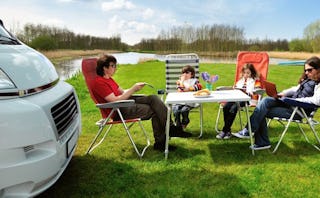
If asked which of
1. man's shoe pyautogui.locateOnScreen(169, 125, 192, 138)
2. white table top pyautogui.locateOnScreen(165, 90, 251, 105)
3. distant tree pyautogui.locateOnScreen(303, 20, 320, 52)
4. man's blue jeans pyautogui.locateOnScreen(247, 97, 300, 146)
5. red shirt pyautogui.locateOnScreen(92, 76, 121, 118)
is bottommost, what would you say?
man's shoe pyautogui.locateOnScreen(169, 125, 192, 138)

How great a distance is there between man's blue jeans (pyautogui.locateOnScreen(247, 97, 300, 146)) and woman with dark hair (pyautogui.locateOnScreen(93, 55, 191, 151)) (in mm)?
894

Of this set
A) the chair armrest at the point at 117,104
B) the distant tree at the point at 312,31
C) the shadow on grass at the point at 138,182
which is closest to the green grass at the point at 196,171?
the shadow on grass at the point at 138,182

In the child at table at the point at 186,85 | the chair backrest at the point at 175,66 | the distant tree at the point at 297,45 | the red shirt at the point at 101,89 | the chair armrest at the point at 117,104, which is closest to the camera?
the chair armrest at the point at 117,104

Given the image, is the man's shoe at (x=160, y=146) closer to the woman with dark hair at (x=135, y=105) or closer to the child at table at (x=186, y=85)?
the woman with dark hair at (x=135, y=105)

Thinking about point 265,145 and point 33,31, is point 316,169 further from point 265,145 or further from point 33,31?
point 33,31

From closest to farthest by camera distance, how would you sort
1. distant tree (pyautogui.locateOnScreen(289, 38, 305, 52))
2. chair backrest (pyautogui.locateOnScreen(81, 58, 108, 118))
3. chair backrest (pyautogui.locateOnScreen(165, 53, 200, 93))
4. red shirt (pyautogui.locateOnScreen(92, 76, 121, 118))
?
red shirt (pyautogui.locateOnScreen(92, 76, 121, 118)) < chair backrest (pyautogui.locateOnScreen(81, 58, 108, 118)) < chair backrest (pyautogui.locateOnScreen(165, 53, 200, 93)) < distant tree (pyautogui.locateOnScreen(289, 38, 305, 52))

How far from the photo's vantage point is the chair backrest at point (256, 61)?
18.0 feet

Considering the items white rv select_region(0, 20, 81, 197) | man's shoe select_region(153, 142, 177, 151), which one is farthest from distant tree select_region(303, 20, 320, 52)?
white rv select_region(0, 20, 81, 197)

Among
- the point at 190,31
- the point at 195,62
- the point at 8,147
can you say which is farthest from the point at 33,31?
the point at 8,147

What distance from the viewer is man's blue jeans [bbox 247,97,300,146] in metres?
3.95

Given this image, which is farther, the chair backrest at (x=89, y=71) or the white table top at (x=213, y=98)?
the chair backrest at (x=89, y=71)

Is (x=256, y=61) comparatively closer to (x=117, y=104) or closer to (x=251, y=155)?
(x=251, y=155)

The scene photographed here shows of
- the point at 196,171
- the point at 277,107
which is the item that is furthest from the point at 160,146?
the point at 277,107

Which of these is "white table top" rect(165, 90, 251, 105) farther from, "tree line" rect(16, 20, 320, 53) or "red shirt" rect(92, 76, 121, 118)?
"tree line" rect(16, 20, 320, 53)
